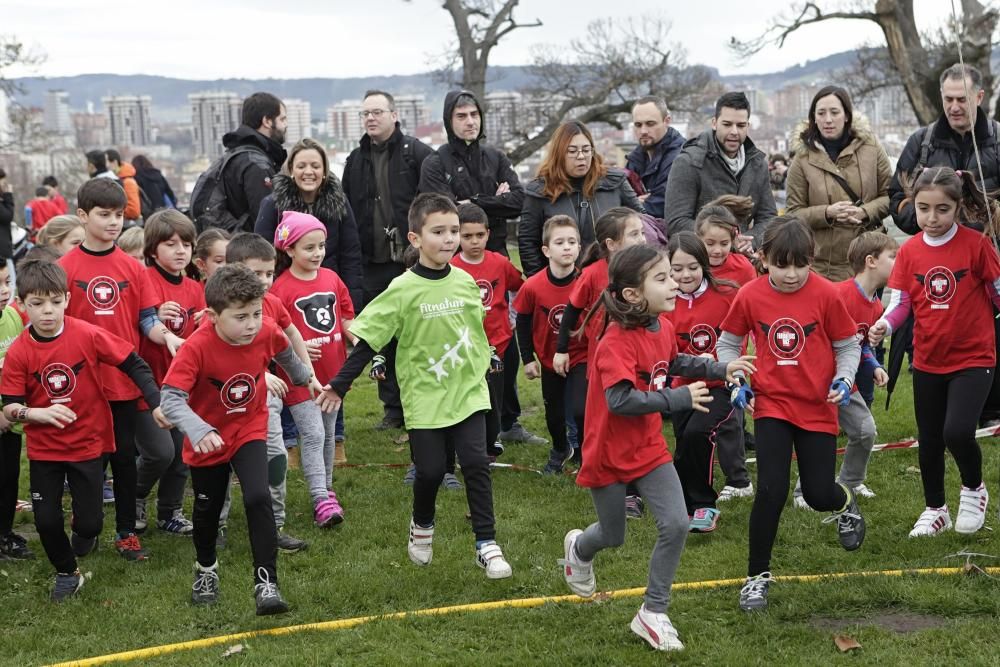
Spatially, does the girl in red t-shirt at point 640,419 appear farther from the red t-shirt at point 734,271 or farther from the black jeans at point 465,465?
the red t-shirt at point 734,271

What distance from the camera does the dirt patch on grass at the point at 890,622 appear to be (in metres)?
4.99

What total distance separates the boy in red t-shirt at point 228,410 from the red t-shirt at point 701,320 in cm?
226

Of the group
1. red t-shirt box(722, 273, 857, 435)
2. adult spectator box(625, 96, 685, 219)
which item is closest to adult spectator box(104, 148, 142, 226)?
adult spectator box(625, 96, 685, 219)

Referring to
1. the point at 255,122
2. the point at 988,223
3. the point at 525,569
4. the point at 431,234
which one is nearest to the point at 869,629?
the point at 525,569

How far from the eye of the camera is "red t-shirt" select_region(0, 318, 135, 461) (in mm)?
5820

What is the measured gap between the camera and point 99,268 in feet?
21.7

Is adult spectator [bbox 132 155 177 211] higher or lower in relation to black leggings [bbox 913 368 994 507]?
higher

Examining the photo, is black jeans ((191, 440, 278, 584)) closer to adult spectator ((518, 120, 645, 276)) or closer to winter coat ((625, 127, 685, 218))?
adult spectator ((518, 120, 645, 276))

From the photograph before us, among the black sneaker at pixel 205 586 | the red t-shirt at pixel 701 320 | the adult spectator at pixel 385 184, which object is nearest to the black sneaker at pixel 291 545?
the black sneaker at pixel 205 586

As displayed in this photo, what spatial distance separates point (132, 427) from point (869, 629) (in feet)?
13.3

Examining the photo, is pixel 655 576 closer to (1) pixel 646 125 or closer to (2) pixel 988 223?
(2) pixel 988 223

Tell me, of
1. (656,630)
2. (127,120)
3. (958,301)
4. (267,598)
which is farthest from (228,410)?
(127,120)

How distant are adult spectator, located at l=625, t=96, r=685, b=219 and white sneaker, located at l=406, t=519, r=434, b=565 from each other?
3715 mm

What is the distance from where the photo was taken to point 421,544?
606 cm
